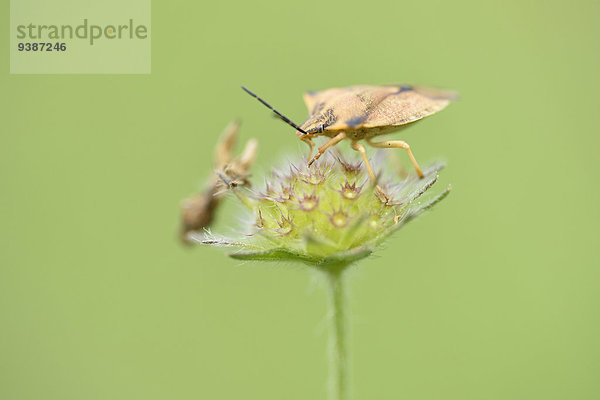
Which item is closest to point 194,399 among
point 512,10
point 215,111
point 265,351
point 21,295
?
point 265,351

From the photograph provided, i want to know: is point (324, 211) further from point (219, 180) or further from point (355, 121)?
point (219, 180)

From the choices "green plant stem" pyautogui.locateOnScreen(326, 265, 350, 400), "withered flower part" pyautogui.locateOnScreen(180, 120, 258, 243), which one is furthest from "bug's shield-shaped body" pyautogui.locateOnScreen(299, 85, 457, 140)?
"green plant stem" pyautogui.locateOnScreen(326, 265, 350, 400)

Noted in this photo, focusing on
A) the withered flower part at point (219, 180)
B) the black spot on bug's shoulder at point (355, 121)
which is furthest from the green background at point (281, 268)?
the black spot on bug's shoulder at point (355, 121)

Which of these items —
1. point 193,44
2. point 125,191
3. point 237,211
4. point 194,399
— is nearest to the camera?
point 237,211

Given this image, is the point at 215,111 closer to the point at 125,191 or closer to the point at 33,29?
the point at 125,191

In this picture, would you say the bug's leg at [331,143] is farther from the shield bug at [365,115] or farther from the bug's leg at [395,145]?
the bug's leg at [395,145]

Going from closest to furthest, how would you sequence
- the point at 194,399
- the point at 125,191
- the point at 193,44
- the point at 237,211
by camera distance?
the point at 237,211, the point at 194,399, the point at 125,191, the point at 193,44

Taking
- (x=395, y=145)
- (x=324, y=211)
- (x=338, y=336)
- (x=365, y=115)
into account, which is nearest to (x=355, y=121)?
(x=365, y=115)
